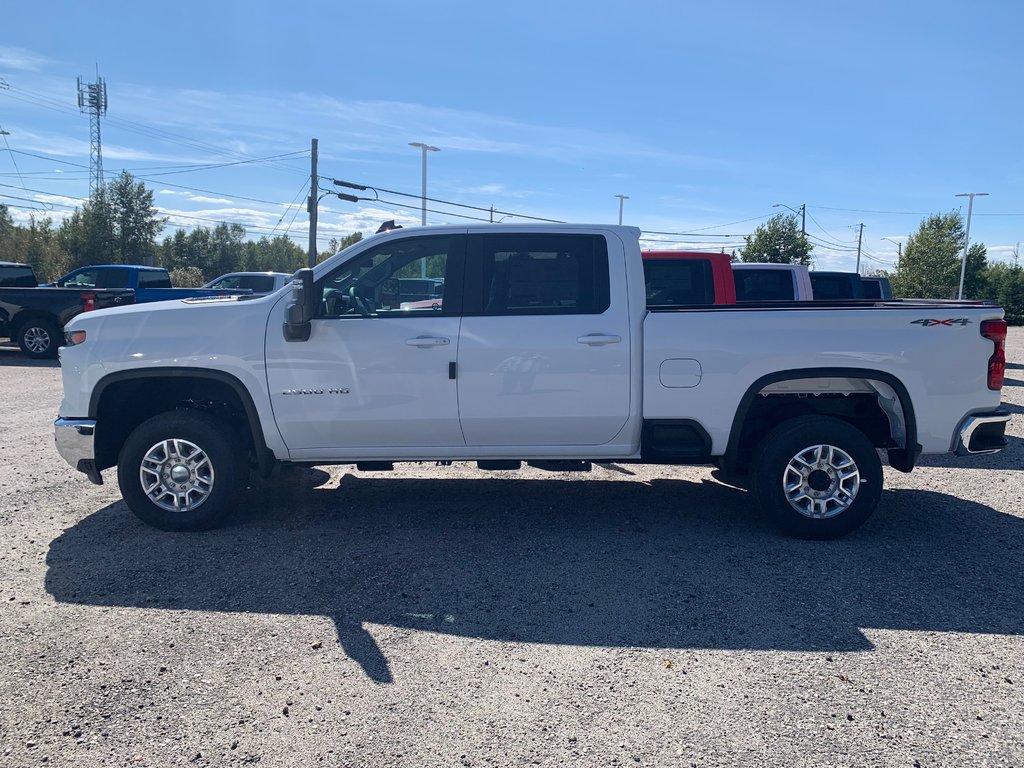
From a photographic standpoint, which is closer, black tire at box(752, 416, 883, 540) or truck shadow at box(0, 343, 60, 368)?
black tire at box(752, 416, 883, 540)

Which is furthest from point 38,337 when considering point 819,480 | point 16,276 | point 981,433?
point 981,433

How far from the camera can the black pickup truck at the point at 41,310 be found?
15.8 m

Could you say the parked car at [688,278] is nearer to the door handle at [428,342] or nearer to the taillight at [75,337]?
the door handle at [428,342]

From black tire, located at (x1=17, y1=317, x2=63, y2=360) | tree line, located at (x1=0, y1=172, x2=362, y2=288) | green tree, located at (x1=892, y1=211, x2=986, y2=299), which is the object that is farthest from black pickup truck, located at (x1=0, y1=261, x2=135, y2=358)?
green tree, located at (x1=892, y1=211, x2=986, y2=299)

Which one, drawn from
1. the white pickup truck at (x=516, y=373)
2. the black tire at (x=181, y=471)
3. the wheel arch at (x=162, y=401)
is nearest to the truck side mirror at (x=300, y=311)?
the white pickup truck at (x=516, y=373)

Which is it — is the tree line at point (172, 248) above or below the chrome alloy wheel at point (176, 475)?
above

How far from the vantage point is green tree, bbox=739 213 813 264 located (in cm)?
4541

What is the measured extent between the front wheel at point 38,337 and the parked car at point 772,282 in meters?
13.3

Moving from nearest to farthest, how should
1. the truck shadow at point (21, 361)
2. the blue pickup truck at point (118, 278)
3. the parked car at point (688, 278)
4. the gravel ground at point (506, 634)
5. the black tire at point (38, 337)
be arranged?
1. the gravel ground at point (506, 634)
2. the parked car at point (688, 278)
3. the truck shadow at point (21, 361)
4. the black tire at point (38, 337)
5. the blue pickup truck at point (118, 278)

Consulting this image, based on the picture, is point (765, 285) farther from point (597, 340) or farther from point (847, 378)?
point (597, 340)

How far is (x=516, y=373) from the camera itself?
17.6 ft

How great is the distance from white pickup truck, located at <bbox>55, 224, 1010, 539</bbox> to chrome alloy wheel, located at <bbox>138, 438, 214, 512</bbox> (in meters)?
0.01

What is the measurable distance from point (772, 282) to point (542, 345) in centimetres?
617

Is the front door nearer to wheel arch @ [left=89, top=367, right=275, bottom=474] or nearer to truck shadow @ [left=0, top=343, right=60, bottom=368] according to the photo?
wheel arch @ [left=89, top=367, right=275, bottom=474]
